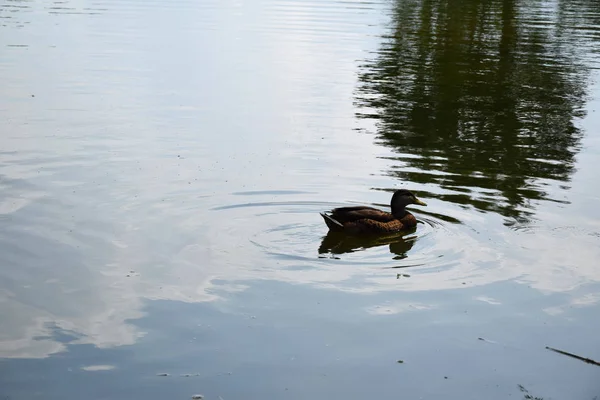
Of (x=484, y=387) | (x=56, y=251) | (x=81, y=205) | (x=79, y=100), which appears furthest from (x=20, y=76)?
(x=484, y=387)

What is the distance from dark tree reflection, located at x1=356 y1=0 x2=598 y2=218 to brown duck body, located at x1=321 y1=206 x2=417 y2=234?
158 cm

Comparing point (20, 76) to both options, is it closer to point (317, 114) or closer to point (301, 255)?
point (317, 114)

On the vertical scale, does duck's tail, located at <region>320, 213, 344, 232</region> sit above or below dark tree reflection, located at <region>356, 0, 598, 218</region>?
above

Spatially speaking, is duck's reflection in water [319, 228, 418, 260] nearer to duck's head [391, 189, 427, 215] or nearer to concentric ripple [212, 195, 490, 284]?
concentric ripple [212, 195, 490, 284]

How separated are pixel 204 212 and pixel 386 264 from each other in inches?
117

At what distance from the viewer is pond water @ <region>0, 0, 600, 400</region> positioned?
882cm

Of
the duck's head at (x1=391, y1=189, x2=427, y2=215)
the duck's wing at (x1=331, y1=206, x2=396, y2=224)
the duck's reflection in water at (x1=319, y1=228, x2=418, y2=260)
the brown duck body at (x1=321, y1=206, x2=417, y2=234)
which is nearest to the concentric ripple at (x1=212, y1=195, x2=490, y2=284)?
the duck's reflection in water at (x1=319, y1=228, x2=418, y2=260)

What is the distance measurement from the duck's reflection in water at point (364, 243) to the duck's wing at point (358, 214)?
0.70 ft

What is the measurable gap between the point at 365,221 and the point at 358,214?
149 mm

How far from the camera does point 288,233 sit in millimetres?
12938

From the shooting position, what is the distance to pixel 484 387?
8523mm

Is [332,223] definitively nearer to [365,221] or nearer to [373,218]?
[365,221]

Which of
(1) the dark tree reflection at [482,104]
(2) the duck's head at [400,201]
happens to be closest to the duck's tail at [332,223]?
(2) the duck's head at [400,201]

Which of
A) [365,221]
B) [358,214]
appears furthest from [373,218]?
[358,214]
